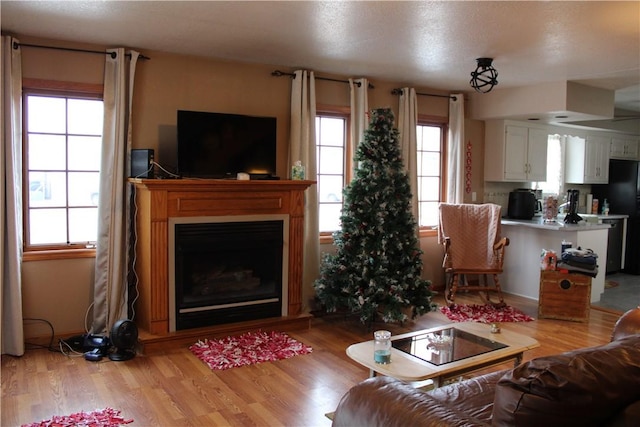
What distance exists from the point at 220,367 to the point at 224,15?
2388mm

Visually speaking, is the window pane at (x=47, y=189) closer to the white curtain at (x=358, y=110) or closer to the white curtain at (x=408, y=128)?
the white curtain at (x=358, y=110)

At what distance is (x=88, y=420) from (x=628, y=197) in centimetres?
765

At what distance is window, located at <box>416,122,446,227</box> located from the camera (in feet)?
20.3

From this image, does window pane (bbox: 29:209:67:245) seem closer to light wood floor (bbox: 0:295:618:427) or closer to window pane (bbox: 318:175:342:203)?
light wood floor (bbox: 0:295:618:427)

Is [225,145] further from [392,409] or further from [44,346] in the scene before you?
[392,409]

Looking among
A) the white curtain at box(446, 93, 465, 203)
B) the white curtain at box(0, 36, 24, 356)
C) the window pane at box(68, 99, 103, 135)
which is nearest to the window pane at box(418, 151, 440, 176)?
the white curtain at box(446, 93, 465, 203)

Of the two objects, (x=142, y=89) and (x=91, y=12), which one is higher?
(x=91, y=12)

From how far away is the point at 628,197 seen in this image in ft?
25.3

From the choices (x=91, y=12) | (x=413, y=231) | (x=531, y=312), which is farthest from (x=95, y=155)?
(x=531, y=312)

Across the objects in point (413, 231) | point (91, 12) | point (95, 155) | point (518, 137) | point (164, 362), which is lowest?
point (164, 362)

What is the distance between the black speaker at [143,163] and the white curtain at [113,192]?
0.40 feet

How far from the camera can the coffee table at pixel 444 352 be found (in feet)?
8.91

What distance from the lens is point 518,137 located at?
648 centimetres

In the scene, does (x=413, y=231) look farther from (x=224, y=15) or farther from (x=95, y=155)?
(x=95, y=155)
